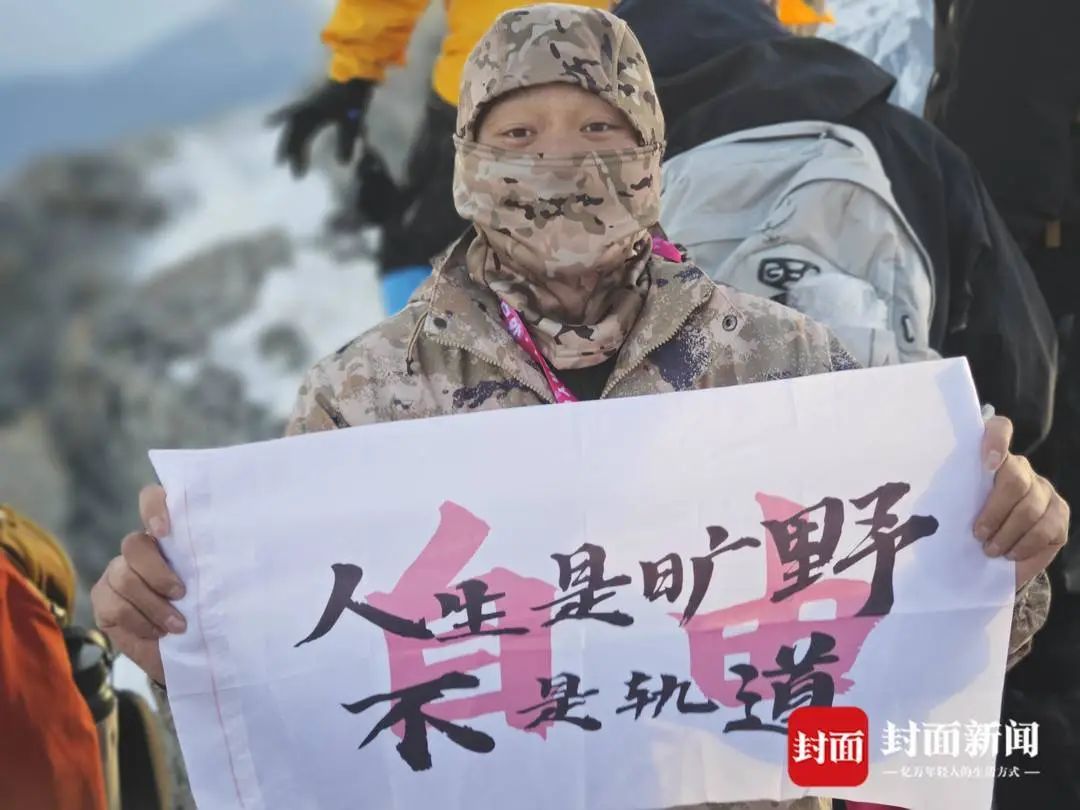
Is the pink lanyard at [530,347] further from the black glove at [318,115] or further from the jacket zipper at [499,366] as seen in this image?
the black glove at [318,115]

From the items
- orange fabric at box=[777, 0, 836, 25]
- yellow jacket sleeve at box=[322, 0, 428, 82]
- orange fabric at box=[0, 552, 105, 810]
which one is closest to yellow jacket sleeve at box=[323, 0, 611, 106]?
yellow jacket sleeve at box=[322, 0, 428, 82]

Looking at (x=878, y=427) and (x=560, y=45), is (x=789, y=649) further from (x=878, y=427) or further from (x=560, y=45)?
(x=560, y=45)

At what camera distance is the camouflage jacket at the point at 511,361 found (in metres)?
1.20

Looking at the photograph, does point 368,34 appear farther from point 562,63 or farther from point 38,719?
point 38,719

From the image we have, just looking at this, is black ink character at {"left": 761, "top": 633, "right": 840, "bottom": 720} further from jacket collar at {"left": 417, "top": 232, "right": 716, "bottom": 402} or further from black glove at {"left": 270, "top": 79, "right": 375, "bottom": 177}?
black glove at {"left": 270, "top": 79, "right": 375, "bottom": 177}

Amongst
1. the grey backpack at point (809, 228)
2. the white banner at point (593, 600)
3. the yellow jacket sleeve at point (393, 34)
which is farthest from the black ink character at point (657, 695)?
the yellow jacket sleeve at point (393, 34)

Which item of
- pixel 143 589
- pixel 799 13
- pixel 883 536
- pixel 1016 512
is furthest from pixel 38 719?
pixel 799 13

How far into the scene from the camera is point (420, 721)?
44.9 inches

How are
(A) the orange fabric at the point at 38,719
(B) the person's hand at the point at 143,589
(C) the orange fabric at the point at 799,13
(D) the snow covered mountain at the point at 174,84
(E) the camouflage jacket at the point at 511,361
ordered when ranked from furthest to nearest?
(C) the orange fabric at the point at 799,13
(D) the snow covered mountain at the point at 174,84
(A) the orange fabric at the point at 38,719
(E) the camouflage jacket at the point at 511,361
(B) the person's hand at the point at 143,589

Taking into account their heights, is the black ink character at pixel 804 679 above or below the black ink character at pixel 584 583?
below

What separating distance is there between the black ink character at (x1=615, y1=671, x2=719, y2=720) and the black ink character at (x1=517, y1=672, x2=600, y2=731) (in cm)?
4

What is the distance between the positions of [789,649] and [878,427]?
0.83 feet

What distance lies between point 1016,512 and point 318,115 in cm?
154

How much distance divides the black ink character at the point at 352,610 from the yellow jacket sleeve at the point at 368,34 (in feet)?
4.31
